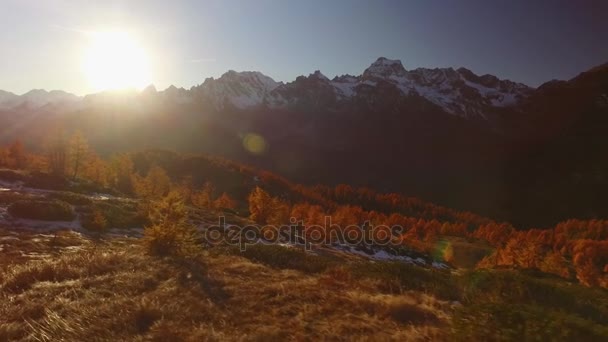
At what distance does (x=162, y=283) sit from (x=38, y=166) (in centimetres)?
11870

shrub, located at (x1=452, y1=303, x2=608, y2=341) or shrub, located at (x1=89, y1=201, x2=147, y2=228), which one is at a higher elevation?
shrub, located at (x1=452, y1=303, x2=608, y2=341)

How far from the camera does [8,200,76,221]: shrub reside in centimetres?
3866

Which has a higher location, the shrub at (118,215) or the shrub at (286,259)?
the shrub at (286,259)

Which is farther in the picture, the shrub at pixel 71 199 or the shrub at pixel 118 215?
the shrub at pixel 71 199

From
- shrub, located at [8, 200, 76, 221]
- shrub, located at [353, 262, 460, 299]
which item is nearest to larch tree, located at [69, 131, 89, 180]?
shrub, located at [8, 200, 76, 221]

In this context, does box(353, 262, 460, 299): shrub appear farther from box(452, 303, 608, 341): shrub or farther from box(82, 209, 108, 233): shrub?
box(82, 209, 108, 233): shrub

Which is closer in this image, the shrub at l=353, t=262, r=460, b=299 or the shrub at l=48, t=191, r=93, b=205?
the shrub at l=353, t=262, r=460, b=299

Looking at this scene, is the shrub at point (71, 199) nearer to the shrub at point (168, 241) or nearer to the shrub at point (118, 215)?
the shrub at point (118, 215)

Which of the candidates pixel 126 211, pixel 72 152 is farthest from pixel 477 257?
pixel 72 152

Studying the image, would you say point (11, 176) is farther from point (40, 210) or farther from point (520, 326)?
point (520, 326)

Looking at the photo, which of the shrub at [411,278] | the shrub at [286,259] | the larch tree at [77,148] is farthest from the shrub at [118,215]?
the larch tree at [77,148]

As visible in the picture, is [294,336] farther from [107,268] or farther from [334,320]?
[107,268]

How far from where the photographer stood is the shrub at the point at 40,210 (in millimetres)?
38662

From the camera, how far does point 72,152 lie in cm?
9538
